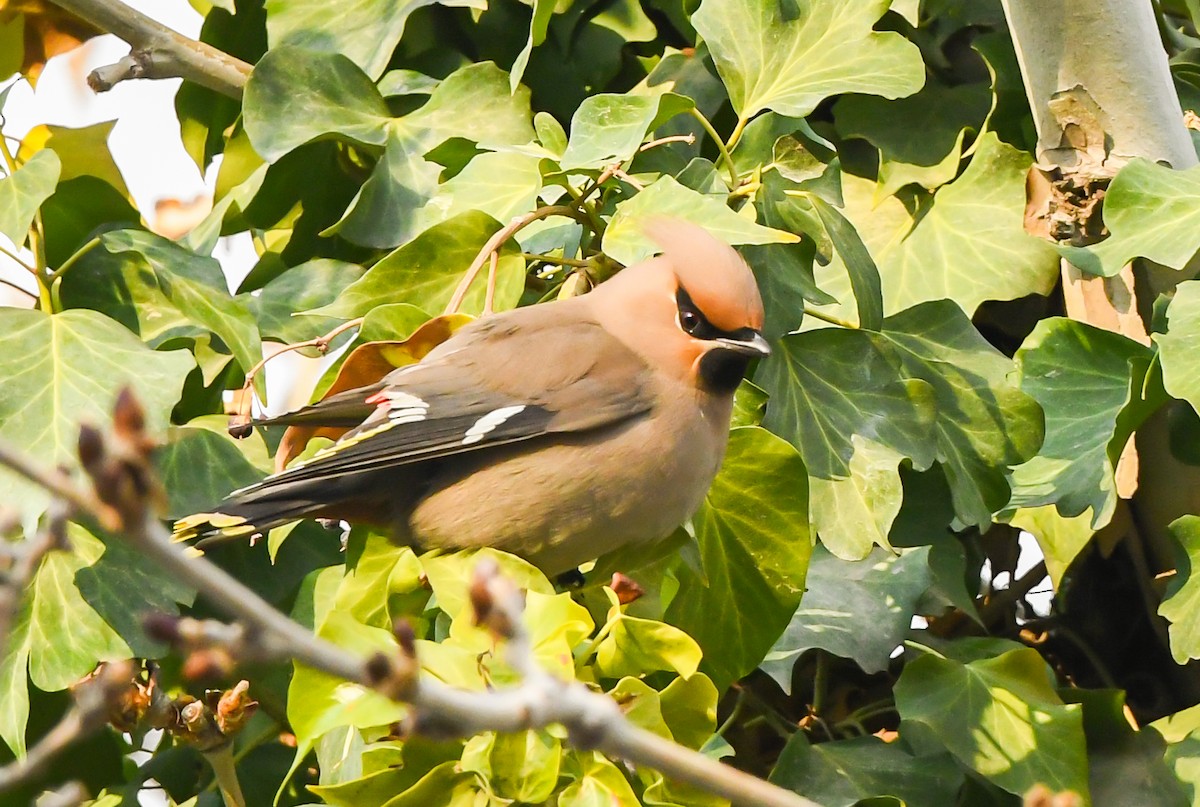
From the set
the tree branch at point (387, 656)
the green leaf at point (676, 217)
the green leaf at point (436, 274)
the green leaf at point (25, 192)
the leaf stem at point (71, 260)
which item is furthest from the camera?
the leaf stem at point (71, 260)

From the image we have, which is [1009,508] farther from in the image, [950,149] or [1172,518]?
[950,149]

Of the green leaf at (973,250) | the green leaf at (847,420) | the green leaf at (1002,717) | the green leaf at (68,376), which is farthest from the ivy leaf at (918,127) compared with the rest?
the green leaf at (68,376)

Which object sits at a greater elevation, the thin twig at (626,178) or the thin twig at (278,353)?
the thin twig at (626,178)

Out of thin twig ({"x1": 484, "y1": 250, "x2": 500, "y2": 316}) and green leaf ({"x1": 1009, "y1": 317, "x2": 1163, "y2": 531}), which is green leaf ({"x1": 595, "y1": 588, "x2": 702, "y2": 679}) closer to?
thin twig ({"x1": 484, "y1": 250, "x2": 500, "y2": 316})

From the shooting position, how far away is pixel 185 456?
216 centimetres

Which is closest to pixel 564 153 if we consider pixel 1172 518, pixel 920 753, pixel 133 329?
pixel 133 329

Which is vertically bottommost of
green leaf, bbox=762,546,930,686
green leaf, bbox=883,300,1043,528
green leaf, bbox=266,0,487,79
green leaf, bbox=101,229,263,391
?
green leaf, bbox=762,546,930,686

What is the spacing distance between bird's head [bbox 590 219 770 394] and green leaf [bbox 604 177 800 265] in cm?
4

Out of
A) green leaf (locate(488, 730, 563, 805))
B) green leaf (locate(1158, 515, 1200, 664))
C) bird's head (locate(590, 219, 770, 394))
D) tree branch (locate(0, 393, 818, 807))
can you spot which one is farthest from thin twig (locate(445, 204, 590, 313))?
tree branch (locate(0, 393, 818, 807))

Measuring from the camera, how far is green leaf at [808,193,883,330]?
193 cm

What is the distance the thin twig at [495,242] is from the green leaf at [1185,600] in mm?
925

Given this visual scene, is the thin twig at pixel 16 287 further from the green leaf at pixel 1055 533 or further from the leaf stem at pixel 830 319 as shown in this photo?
the green leaf at pixel 1055 533

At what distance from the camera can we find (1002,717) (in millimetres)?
1930

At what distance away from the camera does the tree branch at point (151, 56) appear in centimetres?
254
